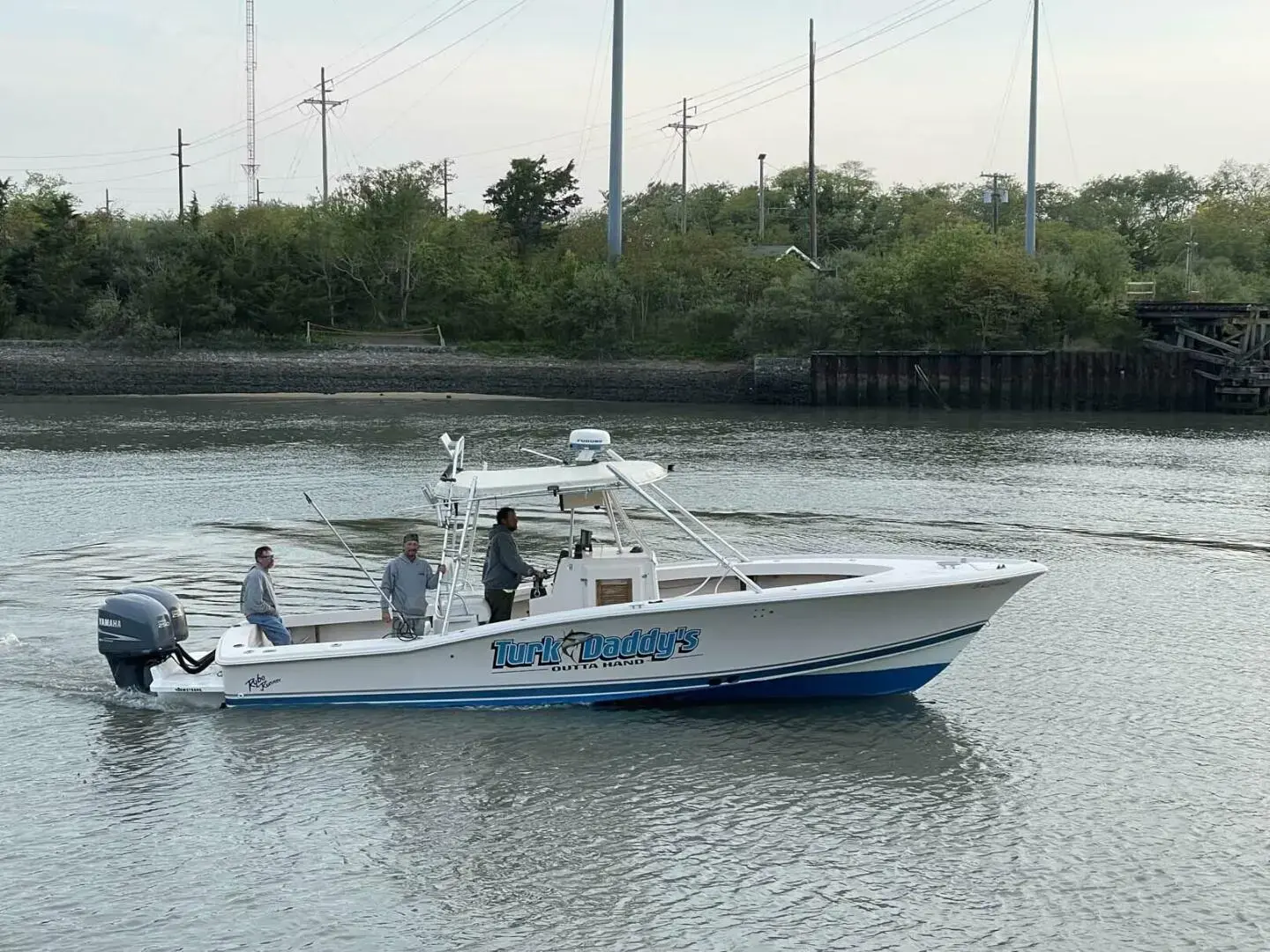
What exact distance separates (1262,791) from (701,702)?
5.19m

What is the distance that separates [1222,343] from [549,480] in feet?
158

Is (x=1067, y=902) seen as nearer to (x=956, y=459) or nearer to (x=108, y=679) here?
(x=108, y=679)

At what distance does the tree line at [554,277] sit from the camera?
62781 mm

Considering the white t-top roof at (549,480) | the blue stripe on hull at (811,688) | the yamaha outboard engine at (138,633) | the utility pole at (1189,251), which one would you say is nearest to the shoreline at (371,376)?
the utility pole at (1189,251)

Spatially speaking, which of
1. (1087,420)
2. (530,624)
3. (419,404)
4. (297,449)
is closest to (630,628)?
(530,624)

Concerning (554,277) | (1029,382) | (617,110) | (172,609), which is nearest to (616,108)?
(617,110)

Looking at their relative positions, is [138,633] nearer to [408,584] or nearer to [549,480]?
[408,584]

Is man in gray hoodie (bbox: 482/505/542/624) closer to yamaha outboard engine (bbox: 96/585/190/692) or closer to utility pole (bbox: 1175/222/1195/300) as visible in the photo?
yamaha outboard engine (bbox: 96/585/190/692)

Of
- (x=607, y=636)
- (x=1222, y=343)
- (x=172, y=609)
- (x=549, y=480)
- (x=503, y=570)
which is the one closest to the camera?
(x=607, y=636)

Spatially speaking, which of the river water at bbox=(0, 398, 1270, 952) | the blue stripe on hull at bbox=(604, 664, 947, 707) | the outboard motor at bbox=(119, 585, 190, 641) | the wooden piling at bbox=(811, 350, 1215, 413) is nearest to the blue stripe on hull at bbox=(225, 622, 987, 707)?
the blue stripe on hull at bbox=(604, 664, 947, 707)

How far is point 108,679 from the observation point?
15.3 meters

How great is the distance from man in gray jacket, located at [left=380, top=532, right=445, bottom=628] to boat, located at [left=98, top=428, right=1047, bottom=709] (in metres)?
0.13

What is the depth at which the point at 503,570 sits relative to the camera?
13719 mm

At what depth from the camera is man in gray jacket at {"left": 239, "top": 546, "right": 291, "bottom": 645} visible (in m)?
14.1
